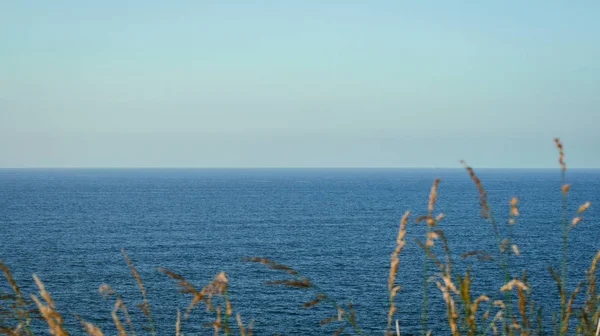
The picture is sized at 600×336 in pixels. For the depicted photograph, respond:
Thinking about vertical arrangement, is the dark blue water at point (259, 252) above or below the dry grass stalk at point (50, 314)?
below

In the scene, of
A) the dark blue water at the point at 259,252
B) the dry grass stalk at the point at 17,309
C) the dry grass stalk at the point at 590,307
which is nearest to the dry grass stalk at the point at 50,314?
the dry grass stalk at the point at 17,309

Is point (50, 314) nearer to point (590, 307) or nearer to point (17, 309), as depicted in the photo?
point (17, 309)

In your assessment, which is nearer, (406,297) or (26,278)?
(406,297)

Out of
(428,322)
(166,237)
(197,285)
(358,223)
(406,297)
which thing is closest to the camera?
(428,322)

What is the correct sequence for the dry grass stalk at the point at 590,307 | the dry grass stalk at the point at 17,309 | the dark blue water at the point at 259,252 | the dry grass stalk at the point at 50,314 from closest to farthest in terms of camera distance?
the dry grass stalk at the point at 50,314 < the dry grass stalk at the point at 17,309 < the dry grass stalk at the point at 590,307 < the dark blue water at the point at 259,252

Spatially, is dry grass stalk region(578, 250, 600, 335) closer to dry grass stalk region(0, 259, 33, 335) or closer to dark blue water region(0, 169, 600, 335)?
dry grass stalk region(0, 259, 33, 335)

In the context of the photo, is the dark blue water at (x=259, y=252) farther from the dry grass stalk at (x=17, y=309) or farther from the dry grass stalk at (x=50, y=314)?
the dry grass stalk at (x=50, y=314)

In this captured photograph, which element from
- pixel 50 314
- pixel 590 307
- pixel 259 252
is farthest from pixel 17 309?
pixel 259 252

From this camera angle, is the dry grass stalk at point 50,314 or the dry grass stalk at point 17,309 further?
the dry grass stalk at point 17,309

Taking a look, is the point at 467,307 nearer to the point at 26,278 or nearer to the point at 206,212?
the point at 26,278

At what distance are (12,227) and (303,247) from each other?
50464 millimetres

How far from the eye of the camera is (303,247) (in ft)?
258

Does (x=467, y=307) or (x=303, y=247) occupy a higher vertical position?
(x=467, y=307)

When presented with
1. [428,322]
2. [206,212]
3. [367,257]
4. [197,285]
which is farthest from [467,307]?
[206,212]
